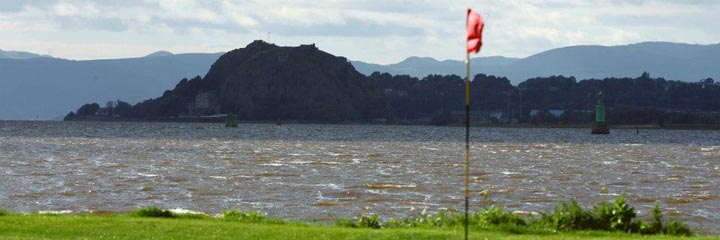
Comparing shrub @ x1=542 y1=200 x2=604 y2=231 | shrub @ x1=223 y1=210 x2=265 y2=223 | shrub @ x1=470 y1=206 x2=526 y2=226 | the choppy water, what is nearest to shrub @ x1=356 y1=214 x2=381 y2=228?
shrub @ x1=470 y1=206 x2=526 y2=226

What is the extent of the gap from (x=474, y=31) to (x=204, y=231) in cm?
899

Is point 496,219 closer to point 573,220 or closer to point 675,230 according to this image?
point 573,220

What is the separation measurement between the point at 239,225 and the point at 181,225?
4.20 ft

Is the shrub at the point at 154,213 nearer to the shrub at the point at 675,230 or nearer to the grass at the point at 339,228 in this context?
the grass at the point at 339,228

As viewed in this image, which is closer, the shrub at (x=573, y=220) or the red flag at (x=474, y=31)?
the red flag at (x=474, y=31)

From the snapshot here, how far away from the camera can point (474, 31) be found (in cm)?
2106

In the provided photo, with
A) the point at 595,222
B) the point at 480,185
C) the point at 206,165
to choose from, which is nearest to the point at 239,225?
the point at 595,222

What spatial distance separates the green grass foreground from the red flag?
631 cm

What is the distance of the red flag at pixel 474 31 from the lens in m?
20.9

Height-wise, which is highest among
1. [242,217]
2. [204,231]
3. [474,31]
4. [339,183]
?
[474,31]

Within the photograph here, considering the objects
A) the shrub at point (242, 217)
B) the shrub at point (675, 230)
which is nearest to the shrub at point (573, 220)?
the shrub at point (675, 230)

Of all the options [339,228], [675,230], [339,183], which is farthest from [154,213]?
[339,183]

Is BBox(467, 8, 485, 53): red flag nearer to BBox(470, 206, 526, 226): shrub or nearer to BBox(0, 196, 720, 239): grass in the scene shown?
BBox(0, 196, 720, 239): grass

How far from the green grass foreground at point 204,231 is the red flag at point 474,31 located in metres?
6.31
